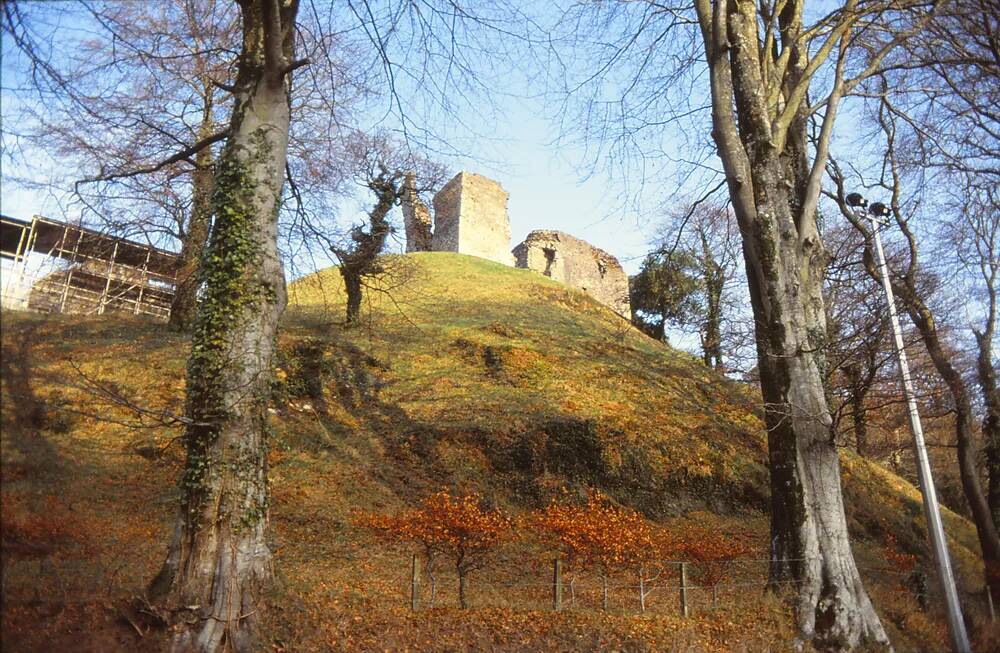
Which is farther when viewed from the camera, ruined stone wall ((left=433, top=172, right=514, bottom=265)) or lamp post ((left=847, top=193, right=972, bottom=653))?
ruined stone wall ((left=433, top=172, right=514, bottom=265))

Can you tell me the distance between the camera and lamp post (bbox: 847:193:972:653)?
6.74 m

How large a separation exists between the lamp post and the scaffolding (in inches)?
256

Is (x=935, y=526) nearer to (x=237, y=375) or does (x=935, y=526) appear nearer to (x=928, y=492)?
(x=928, y=492)

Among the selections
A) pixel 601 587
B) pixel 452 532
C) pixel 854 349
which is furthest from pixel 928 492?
pixel 452 532

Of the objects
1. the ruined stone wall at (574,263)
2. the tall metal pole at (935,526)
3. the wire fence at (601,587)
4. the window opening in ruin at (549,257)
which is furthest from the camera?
the window opening in ruin at (549,257)

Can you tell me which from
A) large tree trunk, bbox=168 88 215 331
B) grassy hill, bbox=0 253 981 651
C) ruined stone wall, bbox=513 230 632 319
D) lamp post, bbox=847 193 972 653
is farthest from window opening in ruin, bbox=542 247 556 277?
lamp post, bbox=847 193 972 653

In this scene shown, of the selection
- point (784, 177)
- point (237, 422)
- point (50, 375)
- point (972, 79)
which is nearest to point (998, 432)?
point (972, 79)

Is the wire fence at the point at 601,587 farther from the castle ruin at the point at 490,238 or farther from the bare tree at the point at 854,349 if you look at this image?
the castle ruin at the point at 490,238

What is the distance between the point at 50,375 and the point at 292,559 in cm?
610


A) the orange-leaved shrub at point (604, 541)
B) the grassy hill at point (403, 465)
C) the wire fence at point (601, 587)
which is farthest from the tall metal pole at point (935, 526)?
the orange-leaved shrub at point (604, 541)

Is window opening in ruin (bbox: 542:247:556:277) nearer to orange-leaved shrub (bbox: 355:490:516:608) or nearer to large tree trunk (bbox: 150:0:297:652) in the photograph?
orange-leaved shrub (bbox: 355:490:516:608)

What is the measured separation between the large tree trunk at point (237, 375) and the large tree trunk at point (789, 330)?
5.02 m

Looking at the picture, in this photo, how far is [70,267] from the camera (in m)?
7.41

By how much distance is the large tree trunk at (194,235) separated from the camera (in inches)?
300
